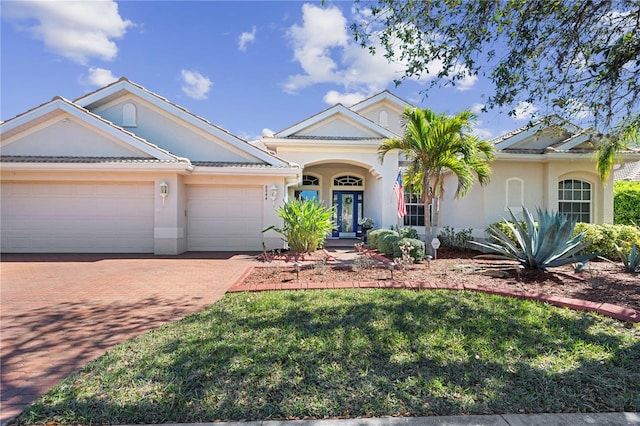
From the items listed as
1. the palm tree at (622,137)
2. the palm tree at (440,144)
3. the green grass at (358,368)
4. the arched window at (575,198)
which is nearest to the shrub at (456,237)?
the palm tree at (440,144)

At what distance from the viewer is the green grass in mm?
2838

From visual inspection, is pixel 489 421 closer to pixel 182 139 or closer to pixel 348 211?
pixel 182 139

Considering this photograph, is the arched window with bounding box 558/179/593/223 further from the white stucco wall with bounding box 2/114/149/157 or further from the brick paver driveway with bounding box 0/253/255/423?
the white stucco wall with bounding box 2/114/149/157

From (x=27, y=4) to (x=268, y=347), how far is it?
36.5 feet

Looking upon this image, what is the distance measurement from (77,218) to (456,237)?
48.2 ft

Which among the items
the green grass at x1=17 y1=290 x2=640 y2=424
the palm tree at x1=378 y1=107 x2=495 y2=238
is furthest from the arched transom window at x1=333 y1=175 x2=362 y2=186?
the green grass at x1=17 y1=290 x2=640 y2=424

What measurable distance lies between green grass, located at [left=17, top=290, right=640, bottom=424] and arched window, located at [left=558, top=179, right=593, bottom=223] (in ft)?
33.3

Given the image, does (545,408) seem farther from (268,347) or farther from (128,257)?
(128,257)

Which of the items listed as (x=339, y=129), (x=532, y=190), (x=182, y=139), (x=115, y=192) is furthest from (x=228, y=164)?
(x=532, y=190)

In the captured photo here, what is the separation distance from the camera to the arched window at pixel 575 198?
42.6 feet

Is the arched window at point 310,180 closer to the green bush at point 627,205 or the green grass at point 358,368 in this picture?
the green grass at point 358,368

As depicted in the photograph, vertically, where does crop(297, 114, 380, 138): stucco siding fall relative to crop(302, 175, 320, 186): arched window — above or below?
above

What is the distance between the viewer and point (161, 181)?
473 inches

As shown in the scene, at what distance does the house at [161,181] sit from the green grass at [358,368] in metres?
8.28
